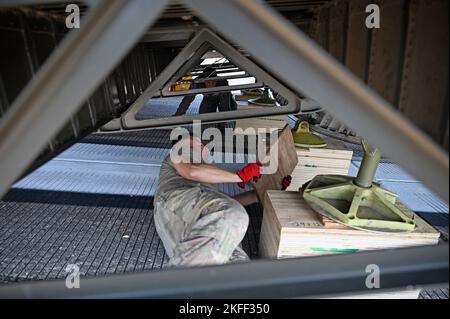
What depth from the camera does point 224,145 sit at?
5309 mm

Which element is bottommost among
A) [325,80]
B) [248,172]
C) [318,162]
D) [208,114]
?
[318,162]

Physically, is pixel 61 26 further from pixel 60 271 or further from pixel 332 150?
pixel 332 150

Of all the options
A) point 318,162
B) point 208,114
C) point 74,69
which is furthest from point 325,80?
point 318,162

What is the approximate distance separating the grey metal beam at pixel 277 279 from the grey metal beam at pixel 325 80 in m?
0.30

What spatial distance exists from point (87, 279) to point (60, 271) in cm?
171

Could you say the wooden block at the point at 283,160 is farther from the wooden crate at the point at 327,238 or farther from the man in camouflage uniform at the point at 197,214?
the wooden crate at the point at 327,238

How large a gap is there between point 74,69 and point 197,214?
1.59m

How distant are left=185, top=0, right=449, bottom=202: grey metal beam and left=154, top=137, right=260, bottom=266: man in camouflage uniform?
1351mm

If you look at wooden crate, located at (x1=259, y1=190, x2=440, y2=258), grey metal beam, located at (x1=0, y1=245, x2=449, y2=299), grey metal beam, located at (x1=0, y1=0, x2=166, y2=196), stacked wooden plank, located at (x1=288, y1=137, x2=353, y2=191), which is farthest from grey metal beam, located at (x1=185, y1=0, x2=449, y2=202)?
stacked wooden plank, located at (x1=288, y1=137, x2=353, y2=191)

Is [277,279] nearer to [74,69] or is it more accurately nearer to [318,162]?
[74,69]

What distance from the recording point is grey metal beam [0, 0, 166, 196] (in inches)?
30.3

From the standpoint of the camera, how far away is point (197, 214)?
2.25m

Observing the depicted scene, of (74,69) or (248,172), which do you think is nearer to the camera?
(74,69)
